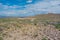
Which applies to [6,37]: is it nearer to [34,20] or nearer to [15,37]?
[15,37]

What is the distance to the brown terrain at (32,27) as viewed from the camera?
8391 millimetres

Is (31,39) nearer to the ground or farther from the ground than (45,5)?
nearer to the ground

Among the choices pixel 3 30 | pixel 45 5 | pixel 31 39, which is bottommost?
pixel 31 39

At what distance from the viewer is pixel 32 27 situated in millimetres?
8750

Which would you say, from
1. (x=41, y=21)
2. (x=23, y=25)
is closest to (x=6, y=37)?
(x=23, y=25)

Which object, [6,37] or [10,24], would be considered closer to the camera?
[6,37]

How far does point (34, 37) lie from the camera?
8422 millimetres

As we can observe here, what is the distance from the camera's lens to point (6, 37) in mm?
8148

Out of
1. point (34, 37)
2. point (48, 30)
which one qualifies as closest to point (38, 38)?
point (34, 37)

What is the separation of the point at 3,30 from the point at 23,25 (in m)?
0.96

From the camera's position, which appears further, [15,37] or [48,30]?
[48,30]

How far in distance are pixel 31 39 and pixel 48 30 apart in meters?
1.08

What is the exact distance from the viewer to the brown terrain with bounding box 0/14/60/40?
8.39 metres

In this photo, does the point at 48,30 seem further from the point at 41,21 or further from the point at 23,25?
the point at 23,25
